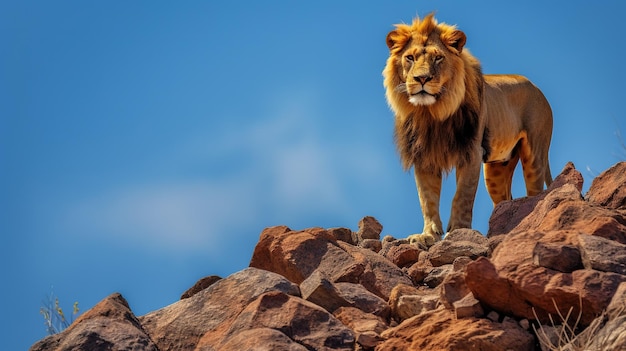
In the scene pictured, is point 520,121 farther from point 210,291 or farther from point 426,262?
point 210,291

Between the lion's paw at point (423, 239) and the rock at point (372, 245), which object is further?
the lion's paw at point (423, 239)

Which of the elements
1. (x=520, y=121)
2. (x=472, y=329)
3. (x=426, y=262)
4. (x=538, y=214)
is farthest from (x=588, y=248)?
(x=520, y=121)

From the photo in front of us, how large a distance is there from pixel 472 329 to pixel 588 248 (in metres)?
0.78

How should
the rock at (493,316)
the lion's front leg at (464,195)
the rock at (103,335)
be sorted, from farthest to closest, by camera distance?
the lion's front leg at (464,195)
the rock at (103,335)
the rock at (493,316)

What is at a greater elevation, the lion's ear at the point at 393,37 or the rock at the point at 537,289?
the lion's ear at the point at 393,37

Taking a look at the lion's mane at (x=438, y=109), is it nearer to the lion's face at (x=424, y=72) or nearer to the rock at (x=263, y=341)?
the lion's face at (x=424, y=72)

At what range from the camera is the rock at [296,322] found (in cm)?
541

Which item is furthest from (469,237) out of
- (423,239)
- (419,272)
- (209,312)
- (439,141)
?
(439,141)

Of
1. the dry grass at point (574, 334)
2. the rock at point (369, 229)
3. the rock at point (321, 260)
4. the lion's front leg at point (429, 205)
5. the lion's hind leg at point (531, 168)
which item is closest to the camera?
the dry grass at point (574, 334)

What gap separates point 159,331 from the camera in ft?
19.6

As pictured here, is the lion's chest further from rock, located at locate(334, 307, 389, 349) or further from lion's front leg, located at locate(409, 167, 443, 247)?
rock, located at locate(334, 307, 389, 349)

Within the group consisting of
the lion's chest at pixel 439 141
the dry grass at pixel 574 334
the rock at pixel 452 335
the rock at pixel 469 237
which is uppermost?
the lion's chest at pixel 439 141

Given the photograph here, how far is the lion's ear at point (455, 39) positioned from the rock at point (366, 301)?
468cm

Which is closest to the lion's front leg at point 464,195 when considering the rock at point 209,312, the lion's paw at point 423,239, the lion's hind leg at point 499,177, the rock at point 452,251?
the lion's paw at point 423,239
